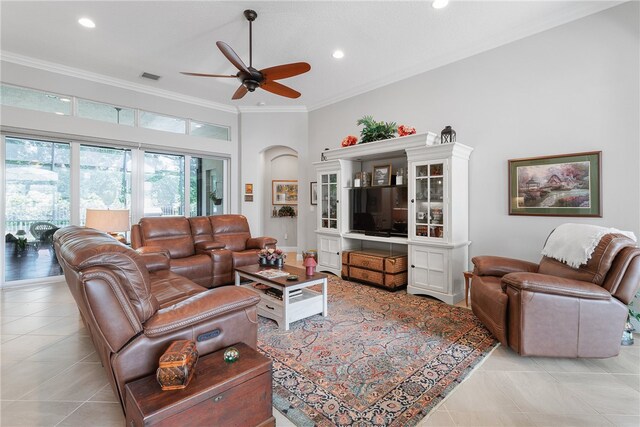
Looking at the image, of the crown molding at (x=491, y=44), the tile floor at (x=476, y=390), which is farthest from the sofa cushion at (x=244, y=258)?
the crown molding at (x=491, y=44)

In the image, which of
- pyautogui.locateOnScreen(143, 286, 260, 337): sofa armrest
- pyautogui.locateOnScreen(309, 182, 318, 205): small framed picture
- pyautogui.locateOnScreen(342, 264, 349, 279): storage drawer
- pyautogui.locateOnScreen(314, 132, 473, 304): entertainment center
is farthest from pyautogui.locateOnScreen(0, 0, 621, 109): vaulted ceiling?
pyautogui.locateOnScreen(342, 264, 349, 279): storage drawer

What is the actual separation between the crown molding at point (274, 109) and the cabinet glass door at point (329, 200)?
6.43 ft

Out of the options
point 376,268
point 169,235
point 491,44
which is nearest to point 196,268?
point 169,235

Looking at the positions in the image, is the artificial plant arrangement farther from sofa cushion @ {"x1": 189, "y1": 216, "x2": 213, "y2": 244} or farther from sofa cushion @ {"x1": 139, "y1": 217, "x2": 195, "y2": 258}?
sofa cushion @ {"x1": 139, "y1": 217, "x2": 195, "y2": 258}

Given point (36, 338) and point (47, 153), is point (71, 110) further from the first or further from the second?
point (36, 338)

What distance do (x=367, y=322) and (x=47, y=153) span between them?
17.0 ft

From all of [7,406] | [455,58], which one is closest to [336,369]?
[7,406]

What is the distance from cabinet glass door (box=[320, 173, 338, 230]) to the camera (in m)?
4.87

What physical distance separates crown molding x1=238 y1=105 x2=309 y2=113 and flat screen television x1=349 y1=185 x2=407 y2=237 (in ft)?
8.09

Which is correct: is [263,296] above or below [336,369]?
above

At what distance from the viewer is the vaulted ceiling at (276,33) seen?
309cm

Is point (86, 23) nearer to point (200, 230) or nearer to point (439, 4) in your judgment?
point (200, 230)

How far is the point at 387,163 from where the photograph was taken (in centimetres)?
465

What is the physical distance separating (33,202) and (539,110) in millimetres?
6786
